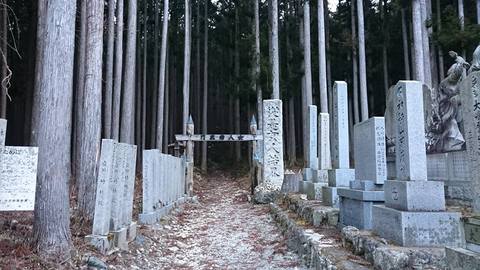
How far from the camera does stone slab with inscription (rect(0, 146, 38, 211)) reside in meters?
4.10

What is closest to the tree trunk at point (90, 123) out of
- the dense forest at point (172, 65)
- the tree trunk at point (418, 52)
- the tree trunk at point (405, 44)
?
the dense forest at point (172, 65)

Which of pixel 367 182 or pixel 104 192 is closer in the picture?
pixel 104 192

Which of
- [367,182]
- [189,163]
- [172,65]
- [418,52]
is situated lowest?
[367,182]

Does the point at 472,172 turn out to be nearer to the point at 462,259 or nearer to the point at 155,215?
the point at 462,259

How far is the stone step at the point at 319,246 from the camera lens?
4.20 meters

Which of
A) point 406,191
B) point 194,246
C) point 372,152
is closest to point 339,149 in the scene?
point 372,152

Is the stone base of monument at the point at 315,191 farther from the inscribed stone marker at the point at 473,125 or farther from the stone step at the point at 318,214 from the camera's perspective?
the inscribed stone marker at the point at 473,125

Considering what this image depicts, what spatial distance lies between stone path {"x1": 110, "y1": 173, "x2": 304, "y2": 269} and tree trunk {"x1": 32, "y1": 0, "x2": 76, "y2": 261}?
1005 millimetres

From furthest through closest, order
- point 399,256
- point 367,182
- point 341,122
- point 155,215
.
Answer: point 155,215, point 341,122, point 367,182, point 399,256

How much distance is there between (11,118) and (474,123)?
1939cm

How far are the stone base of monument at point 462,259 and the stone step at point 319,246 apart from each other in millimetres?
1167

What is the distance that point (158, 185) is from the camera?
329 inches

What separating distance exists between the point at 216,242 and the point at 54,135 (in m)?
3.89

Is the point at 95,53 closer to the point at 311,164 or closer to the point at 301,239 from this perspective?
the point at 301,239
